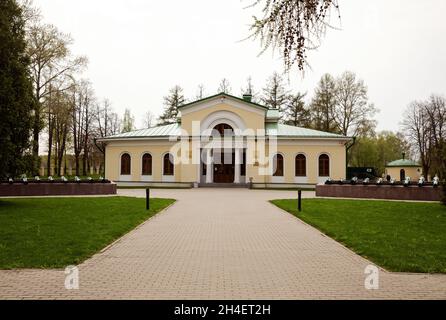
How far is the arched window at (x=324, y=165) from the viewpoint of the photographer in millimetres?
33750

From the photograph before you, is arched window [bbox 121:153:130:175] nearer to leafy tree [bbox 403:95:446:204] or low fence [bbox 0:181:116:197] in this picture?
low fence [bbox 0:181:116:197]

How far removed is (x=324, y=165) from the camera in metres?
33.8

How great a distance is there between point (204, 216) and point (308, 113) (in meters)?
37.4

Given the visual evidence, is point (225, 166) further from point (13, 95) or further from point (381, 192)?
point (13, 95)

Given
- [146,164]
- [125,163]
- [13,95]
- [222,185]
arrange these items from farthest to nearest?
[125,163] → [146,164] → [222,185] → [13,95]

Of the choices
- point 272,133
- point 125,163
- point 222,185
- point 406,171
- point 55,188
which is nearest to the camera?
point 55,188

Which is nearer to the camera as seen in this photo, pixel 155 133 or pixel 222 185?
pixel 222 185

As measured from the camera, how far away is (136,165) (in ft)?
116

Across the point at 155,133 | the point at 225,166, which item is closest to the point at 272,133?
the point at 225,166

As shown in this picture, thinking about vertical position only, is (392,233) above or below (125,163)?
below

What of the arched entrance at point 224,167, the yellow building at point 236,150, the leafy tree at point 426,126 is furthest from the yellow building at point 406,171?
the arched entrance at point 224,167

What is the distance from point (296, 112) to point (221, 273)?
45.1m
